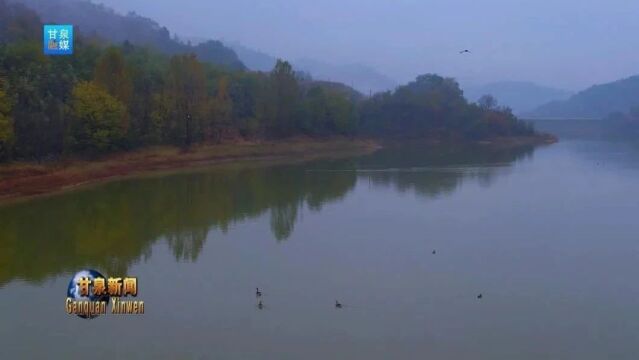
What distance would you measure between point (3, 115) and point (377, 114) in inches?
1305

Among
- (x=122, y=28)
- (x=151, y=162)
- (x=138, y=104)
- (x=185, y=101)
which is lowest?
(x=151, y=162)

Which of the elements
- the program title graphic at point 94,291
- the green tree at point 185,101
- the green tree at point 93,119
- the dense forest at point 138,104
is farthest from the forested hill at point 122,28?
the program title graphic at point 94,291

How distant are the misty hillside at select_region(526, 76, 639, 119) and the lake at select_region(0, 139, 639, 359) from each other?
312 feet

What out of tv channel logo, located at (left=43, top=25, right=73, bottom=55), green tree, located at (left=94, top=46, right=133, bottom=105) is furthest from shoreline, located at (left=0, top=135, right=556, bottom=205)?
tv channel logo, located at (left=43, top=25, right=73, bottom=55)

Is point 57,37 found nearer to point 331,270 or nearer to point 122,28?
point 331,270

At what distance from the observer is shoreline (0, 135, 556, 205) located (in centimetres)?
1984

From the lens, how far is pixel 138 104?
28.5m

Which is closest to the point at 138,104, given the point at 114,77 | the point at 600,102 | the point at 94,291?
the point at 114,77

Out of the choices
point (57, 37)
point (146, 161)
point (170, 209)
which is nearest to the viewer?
point (170, 209)

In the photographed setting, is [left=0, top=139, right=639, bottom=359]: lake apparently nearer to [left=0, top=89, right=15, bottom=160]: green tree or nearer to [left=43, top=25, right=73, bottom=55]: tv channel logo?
[left=0, top=89, right=15, bottom=160]: green tree

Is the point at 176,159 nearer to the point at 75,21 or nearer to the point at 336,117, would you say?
the point at 336,117

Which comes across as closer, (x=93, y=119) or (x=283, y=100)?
(x=93, y=119)

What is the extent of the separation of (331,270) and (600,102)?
114365 mm

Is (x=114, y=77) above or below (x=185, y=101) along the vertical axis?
above
